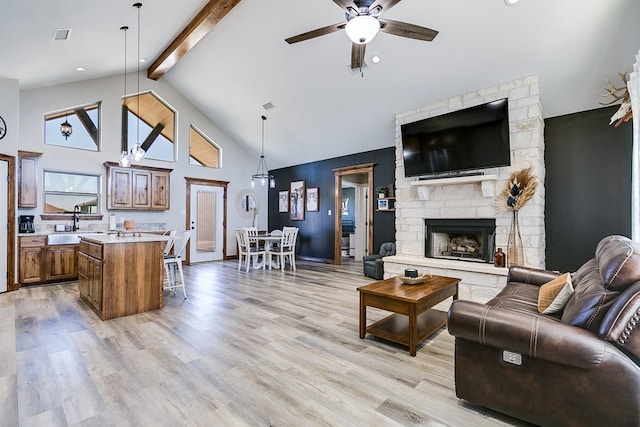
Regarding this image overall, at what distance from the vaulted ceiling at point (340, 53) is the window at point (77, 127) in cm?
65

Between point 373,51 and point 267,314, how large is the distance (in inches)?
154

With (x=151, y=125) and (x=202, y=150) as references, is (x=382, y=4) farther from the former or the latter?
(x=202, y=150)

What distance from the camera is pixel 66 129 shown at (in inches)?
232

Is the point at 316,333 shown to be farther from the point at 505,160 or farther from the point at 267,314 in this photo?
the point at 505,160

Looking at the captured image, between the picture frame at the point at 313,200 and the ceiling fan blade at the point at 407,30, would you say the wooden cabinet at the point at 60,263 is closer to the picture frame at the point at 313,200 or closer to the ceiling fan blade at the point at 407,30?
the picture frame at the point at 313,200

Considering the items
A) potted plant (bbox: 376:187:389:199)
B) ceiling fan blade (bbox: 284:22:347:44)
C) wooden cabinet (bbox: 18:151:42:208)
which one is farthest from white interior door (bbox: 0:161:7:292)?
potted plant (bbox: 376:187:389:199)

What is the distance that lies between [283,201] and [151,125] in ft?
12.5

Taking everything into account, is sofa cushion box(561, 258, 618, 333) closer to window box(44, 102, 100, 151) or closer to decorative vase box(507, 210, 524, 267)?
decorative vase box(507, 210, 524, 267)

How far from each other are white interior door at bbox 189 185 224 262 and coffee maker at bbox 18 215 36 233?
295 centimetres

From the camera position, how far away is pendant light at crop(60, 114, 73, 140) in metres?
5.85

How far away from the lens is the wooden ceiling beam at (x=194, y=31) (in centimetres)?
427

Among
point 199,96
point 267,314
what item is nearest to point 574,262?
point 267,314

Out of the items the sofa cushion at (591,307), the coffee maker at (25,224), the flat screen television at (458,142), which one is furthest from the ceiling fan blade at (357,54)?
the coffee maker at (25,224)

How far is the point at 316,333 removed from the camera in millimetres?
3023
